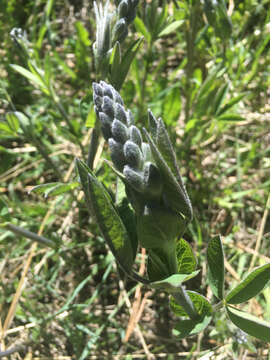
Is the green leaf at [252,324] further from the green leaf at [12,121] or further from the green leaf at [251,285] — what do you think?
the green leaf at [12,121]

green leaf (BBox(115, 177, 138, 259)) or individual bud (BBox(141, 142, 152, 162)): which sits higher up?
individual bud (BBox(141, 142, 152, 162))

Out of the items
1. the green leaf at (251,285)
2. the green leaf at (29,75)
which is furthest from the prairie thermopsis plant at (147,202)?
the green leaf at (29,75)

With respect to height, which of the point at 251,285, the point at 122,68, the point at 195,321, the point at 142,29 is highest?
the point at 142,29

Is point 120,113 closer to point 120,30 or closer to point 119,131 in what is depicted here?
point 119,131

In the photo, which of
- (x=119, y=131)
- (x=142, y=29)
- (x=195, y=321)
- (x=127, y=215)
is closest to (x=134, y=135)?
(x=119, y=131)

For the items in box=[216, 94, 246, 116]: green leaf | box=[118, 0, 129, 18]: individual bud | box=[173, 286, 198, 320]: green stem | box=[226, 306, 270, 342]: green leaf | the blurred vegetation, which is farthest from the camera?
box=[216, 94, 246, 116]: green leaf

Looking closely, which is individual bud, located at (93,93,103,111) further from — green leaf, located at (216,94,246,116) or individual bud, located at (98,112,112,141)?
green leaf, located at (216,94,246,116)

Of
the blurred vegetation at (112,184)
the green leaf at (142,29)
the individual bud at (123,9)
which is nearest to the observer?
the individual bud at (123,9)

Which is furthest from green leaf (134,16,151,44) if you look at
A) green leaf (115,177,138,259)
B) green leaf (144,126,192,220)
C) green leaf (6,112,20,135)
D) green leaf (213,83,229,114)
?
green leaf (144,126,192,220)
